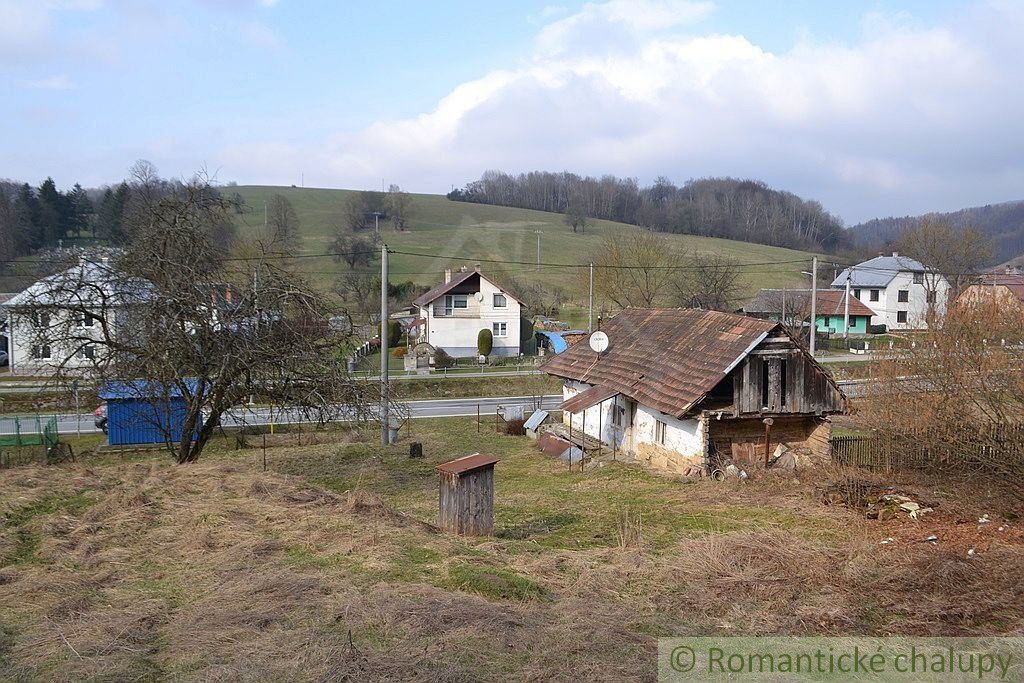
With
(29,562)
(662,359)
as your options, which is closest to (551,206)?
(662,359)

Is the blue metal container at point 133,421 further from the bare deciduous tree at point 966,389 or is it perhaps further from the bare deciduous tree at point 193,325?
the bare deciduous tree at point 966,389

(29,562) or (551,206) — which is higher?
(551,206)

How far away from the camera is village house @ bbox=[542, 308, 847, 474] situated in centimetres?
2120

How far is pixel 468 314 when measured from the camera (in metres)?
53.3

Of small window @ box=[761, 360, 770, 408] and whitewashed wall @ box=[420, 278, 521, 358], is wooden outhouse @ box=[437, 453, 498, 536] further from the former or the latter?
whitewashed wall @ box=[420, 278, 521, 358]

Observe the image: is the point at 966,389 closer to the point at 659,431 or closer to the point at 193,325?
the point at 659,431

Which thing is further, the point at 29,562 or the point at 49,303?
the point at 49,303

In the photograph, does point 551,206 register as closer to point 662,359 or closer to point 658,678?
point 662,359

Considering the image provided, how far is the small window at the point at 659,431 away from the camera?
75.7 feet

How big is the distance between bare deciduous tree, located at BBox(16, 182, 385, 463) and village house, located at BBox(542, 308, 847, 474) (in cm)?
878

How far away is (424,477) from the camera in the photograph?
72.7 feet

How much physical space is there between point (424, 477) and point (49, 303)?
11407mm

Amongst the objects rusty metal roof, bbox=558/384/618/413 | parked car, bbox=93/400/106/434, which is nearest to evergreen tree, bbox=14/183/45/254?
parked car, bbox=93/400/106/434

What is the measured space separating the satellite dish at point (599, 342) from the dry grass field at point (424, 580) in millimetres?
11344
